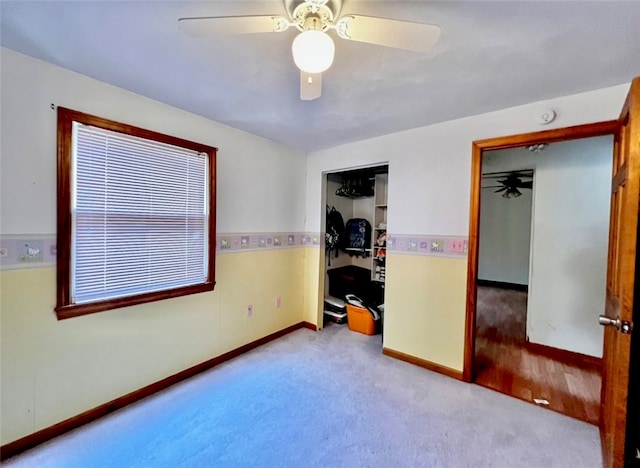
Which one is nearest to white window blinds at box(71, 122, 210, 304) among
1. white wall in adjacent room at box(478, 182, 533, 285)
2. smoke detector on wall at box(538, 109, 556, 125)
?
smoke detector on wall at box(538, 109, 556, 125)

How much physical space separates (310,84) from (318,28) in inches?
9.1

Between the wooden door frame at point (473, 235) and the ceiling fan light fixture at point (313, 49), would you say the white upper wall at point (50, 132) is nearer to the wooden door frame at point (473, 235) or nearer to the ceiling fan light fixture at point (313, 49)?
the ceiling fan light fixture at point (313, 49)

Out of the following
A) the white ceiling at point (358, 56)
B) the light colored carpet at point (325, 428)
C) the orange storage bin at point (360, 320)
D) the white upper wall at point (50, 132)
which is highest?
the white ceiling at point (358, 56)

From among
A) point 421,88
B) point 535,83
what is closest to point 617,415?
point 535,83

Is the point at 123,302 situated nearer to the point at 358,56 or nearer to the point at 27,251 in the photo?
the point at 27,251

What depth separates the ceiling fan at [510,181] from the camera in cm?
476

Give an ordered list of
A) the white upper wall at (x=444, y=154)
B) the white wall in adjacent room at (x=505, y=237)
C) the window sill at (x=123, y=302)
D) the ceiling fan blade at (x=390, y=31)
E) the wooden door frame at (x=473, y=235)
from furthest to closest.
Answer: the white wall in adjacent room at (x=505, y=237) < the wooden door frame at (x=473, y=235) < the white upper wall at (x=444, y=154) < the window sill at (x=123, y=302) < the ceiling fan blade at (x=390, y=31)

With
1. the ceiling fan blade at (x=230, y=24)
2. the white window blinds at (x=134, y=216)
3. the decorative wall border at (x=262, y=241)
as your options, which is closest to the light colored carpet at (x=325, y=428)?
the white window blinds at (x=134, y=216)

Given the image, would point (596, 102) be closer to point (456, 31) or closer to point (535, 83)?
point (535, 83)

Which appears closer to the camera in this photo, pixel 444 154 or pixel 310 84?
pixel 310 84

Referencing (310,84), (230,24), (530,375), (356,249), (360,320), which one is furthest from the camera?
(356,249)

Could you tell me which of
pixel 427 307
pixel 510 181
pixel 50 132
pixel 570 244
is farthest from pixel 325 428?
pixel 510 181

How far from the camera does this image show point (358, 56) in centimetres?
150

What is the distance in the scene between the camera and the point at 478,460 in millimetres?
1546
